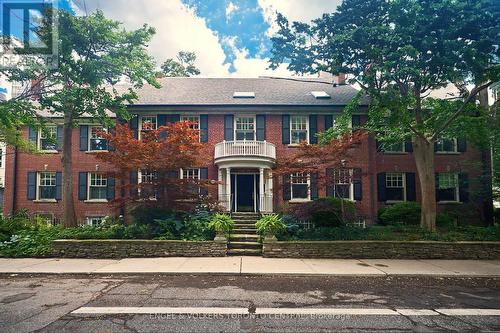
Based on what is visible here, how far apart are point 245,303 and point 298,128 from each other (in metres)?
13.6

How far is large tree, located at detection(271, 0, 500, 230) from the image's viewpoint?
32.9 feet

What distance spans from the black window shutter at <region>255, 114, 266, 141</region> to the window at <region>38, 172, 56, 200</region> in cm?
1221

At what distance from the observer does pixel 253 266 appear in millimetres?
8516

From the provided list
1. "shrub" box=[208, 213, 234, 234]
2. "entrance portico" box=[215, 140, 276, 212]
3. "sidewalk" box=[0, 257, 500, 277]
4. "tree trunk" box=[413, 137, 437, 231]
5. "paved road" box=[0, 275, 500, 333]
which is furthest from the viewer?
"entrance portico" box=[215, 140, 276, 212]

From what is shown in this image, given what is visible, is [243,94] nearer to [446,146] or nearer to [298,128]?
[298,128]

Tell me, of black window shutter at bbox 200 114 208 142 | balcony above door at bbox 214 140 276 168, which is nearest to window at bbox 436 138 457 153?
balcony above door at bbox 214 140 276 168

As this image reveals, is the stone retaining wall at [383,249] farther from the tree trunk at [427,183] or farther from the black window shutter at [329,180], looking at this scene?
the black window shutter at [329,180]

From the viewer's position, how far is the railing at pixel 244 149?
52.7 feet

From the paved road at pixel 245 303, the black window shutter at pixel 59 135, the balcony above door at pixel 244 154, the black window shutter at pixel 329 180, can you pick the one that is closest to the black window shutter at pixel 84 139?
the black window shutter at pixel 59 135

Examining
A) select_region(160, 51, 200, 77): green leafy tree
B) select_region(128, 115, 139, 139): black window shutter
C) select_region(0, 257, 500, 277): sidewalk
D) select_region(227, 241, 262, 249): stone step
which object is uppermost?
select_region(160, 51, 200, 77): green leafy tree

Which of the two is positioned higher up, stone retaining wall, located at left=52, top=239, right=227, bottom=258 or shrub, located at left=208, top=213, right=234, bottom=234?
shrub, located at left=208, top=213, right=234, bottom=234

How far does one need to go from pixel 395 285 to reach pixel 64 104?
12.6m

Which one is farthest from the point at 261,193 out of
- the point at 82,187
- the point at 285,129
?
the point at 82,187

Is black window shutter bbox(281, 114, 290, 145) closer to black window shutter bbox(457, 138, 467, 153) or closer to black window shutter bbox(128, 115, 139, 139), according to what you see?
black window shutter bbox(128, 115, 139, 139)
